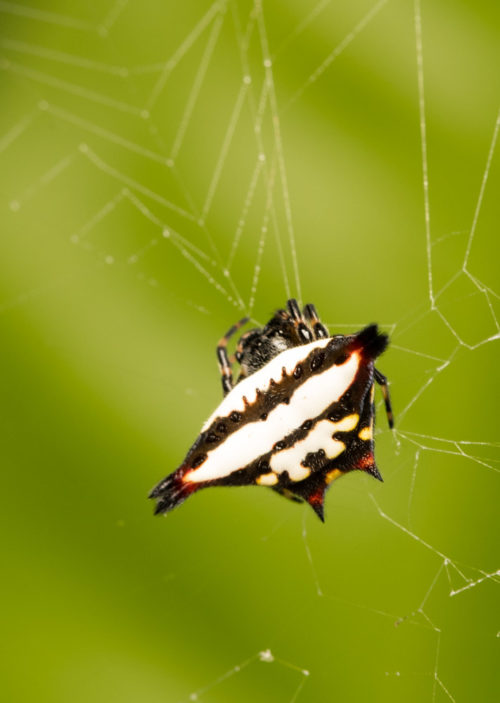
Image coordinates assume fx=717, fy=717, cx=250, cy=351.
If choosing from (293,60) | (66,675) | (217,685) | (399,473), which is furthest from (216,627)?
(293,60)

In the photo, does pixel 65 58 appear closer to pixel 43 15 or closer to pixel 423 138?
pixel 43 15

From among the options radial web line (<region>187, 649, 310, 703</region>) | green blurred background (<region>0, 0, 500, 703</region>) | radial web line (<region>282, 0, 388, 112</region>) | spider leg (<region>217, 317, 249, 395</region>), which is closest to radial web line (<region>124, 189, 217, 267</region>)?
green blurred background (<region>0, 0, 500, 703</region>)

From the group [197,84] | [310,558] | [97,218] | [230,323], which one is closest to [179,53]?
[197,84]

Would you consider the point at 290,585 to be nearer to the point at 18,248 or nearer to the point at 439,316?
the point at 439,316

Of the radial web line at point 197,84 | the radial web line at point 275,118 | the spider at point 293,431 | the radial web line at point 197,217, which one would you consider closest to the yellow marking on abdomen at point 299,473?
the spider at point 293,431

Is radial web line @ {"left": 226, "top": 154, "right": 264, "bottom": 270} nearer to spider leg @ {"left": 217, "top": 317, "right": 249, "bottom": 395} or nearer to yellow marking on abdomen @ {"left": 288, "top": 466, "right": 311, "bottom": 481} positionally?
spider leg @ {"left": 217, "top": 317, "right": 249, "bottom": 395}
